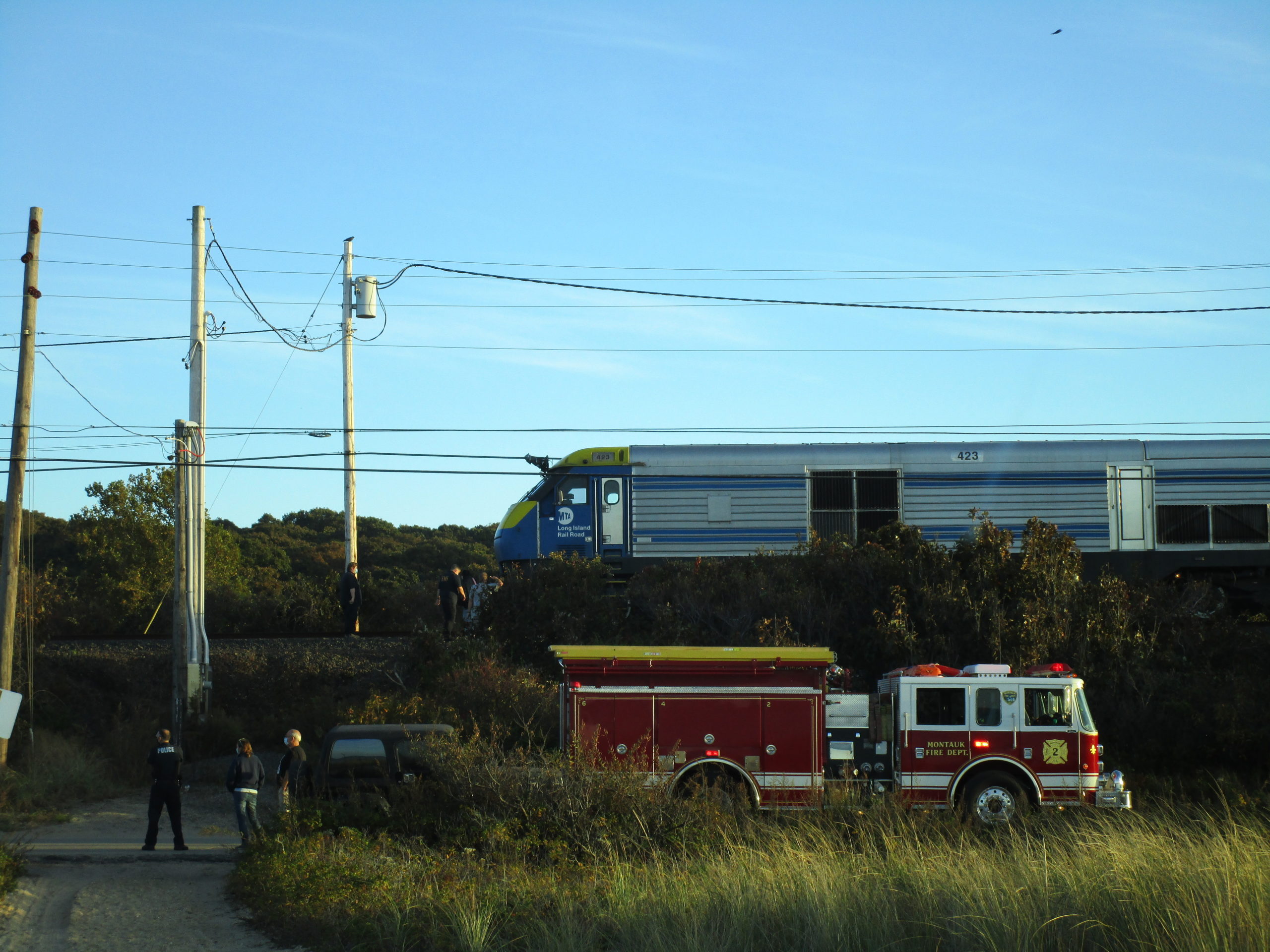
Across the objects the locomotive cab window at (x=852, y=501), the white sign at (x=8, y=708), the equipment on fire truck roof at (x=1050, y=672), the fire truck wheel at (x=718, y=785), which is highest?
the locomotive cab window at (x=852, y=501)

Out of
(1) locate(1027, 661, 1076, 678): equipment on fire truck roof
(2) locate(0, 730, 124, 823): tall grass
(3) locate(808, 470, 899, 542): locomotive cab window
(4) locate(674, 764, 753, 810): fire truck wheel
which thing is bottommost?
(2) locate(0, 730, 124, 823): tall grass

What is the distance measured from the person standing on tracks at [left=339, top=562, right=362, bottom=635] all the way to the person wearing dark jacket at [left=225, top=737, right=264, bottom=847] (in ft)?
35.3

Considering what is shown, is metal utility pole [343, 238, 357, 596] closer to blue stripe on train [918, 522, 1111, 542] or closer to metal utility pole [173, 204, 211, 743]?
metal utility pole [173, 204, 211, 743]

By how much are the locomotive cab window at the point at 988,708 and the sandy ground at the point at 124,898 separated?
9.35m

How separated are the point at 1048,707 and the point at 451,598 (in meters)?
12.7

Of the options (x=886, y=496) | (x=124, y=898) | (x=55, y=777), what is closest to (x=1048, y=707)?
(x=886, y=496)

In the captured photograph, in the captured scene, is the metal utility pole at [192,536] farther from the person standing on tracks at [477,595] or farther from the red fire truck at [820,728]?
the red fire truck at [820,728]

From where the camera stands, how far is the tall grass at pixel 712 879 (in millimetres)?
7617

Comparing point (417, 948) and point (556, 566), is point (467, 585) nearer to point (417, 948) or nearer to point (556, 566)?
point (556, 566)

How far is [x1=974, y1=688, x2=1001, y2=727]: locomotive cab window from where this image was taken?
14625 millimetres

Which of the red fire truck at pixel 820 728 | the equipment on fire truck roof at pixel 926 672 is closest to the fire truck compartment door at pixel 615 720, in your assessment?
the red fire truck at pixel 820 728

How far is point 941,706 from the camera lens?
48.1 ft

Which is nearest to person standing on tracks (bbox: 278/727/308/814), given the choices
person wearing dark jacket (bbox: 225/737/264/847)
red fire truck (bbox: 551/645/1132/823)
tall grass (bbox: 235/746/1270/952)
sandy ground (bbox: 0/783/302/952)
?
person wearing dark jacket (bbox: 225/737/264/847)

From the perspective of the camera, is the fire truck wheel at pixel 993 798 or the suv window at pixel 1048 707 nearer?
the fire truck wheel at pixel 993 798
